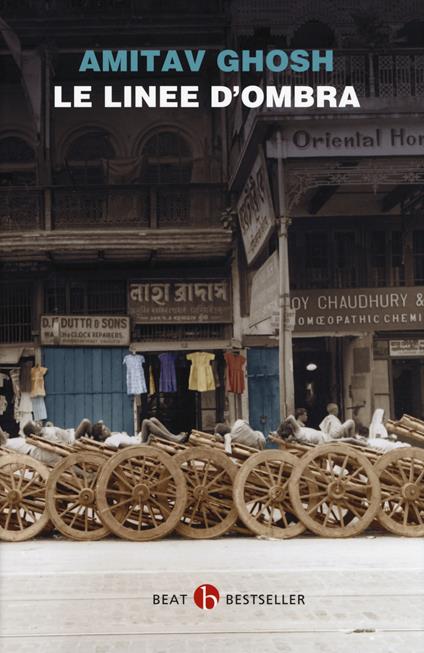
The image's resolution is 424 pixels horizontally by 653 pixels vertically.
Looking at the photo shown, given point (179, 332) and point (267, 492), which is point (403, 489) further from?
point (179, 332)

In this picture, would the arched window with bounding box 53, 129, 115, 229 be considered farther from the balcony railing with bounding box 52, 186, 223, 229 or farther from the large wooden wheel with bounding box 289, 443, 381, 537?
the large wooden wheel with bounding box 289, 443, 381, 537

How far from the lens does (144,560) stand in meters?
7.04

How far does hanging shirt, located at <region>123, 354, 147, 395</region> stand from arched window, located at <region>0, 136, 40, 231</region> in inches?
112

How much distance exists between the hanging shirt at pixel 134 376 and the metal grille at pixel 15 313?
1.88 metres

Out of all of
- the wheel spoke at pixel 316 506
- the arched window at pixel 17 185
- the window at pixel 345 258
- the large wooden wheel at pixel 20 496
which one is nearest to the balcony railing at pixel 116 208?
the arched window at pixel 17 185

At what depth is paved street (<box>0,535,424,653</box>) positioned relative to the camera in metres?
4.87

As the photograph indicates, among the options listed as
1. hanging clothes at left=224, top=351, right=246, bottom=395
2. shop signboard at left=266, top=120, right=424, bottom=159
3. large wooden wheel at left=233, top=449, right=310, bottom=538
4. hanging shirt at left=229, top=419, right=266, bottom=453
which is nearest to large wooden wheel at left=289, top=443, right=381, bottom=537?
large wooden wheel at left=233, top=449, right=310, bottom=538

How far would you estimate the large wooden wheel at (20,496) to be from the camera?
8.12 m

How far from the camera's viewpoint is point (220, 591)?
5.80 metres

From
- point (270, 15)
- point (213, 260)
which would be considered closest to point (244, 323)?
point (213, 260)

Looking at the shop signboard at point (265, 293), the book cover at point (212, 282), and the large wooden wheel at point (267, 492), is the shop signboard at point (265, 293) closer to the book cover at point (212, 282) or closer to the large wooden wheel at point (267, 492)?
the book cover at point (212, 282)

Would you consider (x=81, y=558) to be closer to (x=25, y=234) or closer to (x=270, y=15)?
(x=25, y=234)

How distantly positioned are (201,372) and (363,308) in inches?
117

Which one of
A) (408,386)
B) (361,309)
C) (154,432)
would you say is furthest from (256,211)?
(154,432)
